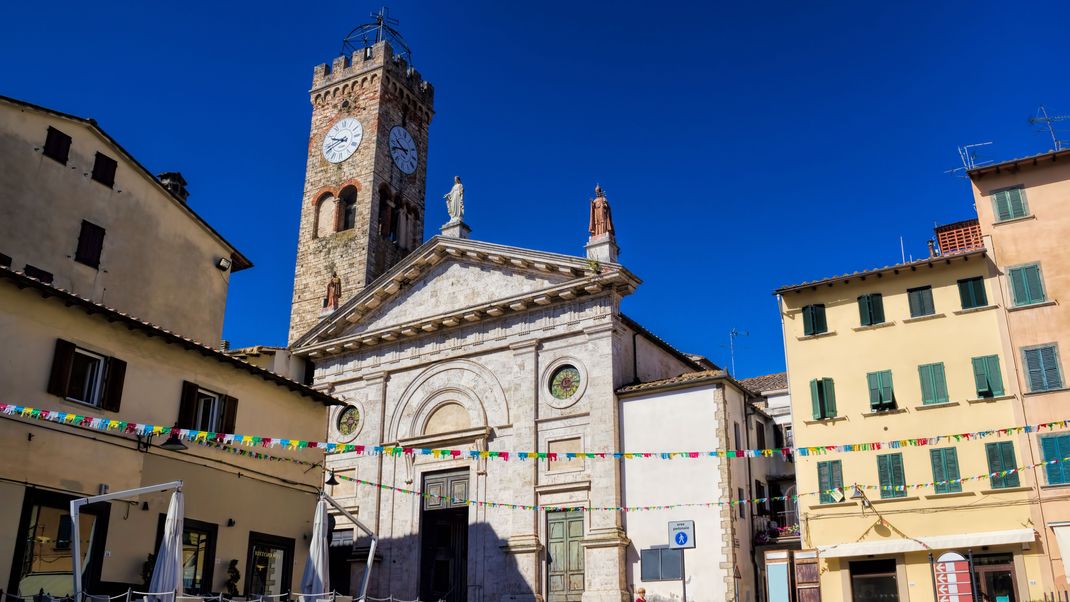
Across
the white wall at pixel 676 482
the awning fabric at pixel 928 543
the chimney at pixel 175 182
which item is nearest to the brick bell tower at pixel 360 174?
the chimney at pixel 175 182

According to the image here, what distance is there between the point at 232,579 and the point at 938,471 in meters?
17.0

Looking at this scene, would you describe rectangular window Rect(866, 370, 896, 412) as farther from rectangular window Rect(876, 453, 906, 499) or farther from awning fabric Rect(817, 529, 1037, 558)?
awning fabric Rect(817, 529, 1037, 558)

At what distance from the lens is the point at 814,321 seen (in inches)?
1069

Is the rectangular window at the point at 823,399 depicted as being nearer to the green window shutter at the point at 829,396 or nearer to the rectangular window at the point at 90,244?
the green window shutter at the point at 829,396

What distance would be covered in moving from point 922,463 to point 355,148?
32021mm

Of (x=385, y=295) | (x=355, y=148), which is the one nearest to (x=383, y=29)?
(x=355, y=148)

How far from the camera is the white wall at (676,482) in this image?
1038 inches

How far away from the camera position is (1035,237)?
2508cm

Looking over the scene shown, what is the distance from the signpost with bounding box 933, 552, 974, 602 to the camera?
22.6 metres

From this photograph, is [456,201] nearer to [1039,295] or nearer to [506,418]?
[506,418]

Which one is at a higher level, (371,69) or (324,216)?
(371,69)

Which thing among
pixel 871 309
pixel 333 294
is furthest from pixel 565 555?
pixel 333 294

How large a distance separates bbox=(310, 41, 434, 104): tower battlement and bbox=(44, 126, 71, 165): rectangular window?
2600cm

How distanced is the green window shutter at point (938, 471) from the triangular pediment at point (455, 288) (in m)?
10.2
